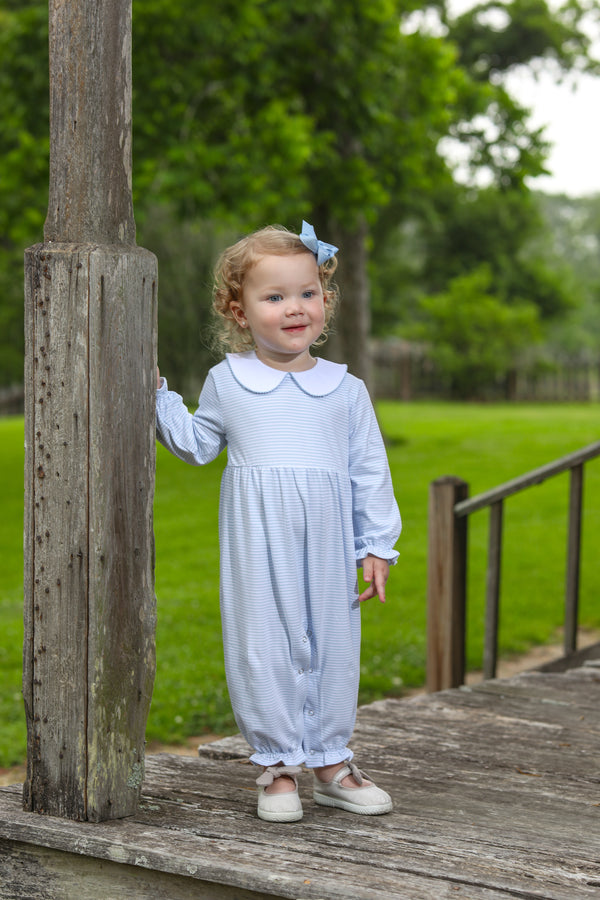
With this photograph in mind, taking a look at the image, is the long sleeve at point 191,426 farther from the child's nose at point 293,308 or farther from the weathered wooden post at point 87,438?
the child's nose at point 293,308

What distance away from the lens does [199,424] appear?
3.05 m

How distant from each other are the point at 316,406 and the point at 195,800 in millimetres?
1114

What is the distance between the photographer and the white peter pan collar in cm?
301

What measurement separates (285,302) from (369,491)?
1.83ft

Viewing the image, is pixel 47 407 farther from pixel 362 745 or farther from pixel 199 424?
pixel 362 745

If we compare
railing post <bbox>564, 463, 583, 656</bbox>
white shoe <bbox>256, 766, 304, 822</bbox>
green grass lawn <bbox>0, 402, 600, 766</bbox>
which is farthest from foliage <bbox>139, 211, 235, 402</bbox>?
white shoe <bbox>256, 766, 304, 822</bbox>

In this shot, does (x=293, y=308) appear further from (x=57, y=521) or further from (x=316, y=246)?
(x=57, y=521)

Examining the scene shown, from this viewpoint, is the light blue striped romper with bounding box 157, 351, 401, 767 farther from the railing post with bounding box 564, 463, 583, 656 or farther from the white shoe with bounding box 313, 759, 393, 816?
the railing post with bounding box 564, 463, 583, 656

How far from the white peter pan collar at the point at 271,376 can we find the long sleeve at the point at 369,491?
0.35ft

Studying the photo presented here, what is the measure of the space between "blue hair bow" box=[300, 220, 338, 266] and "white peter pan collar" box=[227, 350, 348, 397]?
11.0 inches

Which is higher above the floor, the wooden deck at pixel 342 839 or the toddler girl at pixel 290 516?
the toddler girl at pixel 290 516

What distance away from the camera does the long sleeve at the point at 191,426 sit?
2.99 m

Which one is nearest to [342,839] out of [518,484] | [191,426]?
[191,426]

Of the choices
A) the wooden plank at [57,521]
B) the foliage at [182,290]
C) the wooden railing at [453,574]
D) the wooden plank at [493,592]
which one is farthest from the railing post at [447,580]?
the foliage at [182,290]
